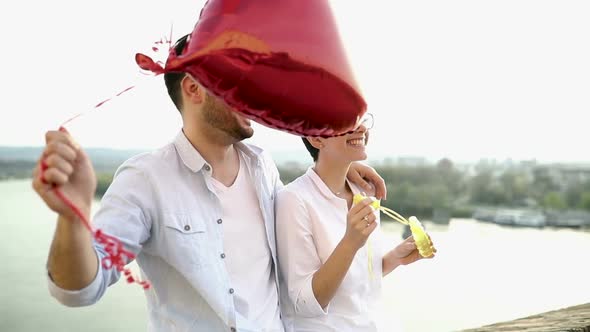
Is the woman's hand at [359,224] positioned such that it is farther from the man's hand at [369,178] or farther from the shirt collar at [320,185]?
the man's hand at [369,178]

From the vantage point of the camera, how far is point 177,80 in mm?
1492

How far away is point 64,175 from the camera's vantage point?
2.97ft

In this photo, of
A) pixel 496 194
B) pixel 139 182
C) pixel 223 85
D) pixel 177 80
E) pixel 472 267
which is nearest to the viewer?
pixel 223 85

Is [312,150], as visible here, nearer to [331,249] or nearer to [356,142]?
[356,142]

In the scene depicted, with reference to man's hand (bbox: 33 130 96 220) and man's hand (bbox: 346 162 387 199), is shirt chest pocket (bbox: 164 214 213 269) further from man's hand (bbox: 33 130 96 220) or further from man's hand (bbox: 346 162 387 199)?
man's hand (bbox: 346 162 387 199)

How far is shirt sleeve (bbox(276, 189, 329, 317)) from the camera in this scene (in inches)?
61.1

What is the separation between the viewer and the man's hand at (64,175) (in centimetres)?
90

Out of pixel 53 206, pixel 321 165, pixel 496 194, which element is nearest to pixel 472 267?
pixel 496 194

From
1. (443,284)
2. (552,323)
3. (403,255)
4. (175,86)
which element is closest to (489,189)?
(443,284)

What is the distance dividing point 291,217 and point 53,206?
0.75 meters

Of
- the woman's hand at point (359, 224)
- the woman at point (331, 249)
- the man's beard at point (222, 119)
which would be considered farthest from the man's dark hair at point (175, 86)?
the woman's hand at point (359, 224)

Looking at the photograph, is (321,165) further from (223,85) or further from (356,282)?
(223,85)

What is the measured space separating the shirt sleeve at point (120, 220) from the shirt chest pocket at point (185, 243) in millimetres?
47

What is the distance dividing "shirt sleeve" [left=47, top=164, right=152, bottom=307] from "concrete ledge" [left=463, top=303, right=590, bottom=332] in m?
0.97
